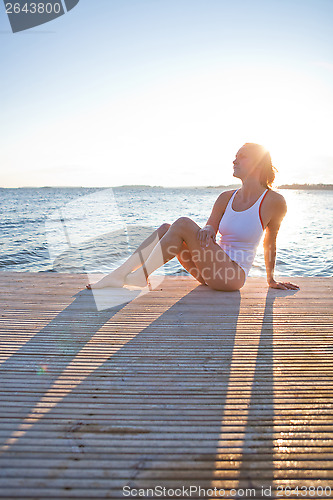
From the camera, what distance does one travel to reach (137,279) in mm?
3154

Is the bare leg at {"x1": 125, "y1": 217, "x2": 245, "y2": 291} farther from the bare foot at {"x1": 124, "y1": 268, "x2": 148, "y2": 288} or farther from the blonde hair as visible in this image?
the blonde hair

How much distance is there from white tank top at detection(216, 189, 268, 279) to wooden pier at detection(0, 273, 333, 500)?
58 cm

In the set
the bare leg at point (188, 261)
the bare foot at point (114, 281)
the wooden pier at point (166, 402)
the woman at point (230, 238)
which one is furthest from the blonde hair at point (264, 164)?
the bare foot at point (114, 281)

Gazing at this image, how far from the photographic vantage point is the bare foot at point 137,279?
3.14m

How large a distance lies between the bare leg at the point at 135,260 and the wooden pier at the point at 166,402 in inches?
20.6

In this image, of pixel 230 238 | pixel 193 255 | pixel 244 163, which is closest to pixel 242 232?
pixel 230 238

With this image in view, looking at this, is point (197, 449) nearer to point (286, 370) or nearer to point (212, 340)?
point (286, 370)

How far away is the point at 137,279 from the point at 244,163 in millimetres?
1421

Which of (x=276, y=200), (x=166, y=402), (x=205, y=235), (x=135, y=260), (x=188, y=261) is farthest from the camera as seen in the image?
(x=188, y=261)

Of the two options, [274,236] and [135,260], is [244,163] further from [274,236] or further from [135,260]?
[135,260]

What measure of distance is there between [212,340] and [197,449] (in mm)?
952

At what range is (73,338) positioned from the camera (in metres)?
2.17

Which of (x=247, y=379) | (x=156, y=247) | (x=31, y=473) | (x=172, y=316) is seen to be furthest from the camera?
(x=156, y=247)

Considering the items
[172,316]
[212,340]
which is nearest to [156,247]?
[172,316]
